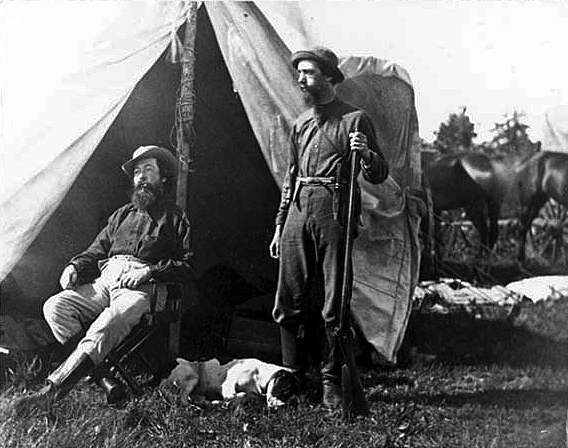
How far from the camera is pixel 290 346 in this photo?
4672 millimetres

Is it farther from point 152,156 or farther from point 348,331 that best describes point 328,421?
point 152,156

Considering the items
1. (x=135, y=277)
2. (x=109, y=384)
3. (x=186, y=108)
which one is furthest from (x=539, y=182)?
(x=109, y=384)

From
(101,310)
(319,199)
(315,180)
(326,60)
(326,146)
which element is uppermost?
(326,60)

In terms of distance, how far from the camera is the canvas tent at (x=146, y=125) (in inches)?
193

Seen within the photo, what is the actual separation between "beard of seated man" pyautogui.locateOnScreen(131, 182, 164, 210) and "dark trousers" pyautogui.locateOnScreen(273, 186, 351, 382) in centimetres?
93

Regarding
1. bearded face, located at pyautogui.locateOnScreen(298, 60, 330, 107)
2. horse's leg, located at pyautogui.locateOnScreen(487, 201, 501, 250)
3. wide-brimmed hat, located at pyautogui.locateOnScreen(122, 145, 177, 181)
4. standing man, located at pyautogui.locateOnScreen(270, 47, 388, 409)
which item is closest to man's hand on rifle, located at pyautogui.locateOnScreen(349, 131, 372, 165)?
standing man, located at pyautogui.locateOnScreen(270, 47, 388, 409)

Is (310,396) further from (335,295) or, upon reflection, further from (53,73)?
(53,73)

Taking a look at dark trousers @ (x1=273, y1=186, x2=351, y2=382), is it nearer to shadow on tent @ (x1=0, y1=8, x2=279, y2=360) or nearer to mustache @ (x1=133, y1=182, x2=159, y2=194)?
shadow on tent @ (x1=0, y1=8, x2=279, y2=360)

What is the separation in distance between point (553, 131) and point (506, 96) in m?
0.45

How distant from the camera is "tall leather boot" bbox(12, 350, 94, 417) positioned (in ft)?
14.7

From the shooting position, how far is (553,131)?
5105 mm

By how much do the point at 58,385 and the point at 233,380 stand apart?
3.43 ft

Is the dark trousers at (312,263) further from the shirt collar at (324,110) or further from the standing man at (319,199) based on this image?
the shirt collar at (324,110)

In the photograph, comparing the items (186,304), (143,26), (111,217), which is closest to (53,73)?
(143,26)
